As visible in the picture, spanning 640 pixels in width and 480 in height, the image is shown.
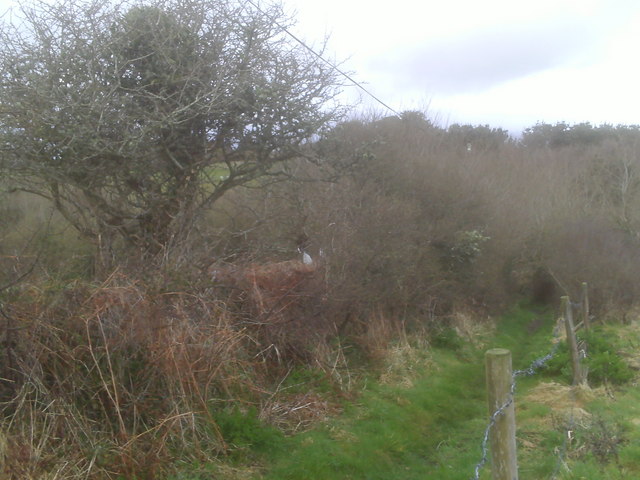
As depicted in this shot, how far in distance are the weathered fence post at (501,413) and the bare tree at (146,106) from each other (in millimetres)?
5672

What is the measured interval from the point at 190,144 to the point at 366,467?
541 cm

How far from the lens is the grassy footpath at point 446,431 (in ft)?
21.5

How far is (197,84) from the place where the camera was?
9492 millimetres

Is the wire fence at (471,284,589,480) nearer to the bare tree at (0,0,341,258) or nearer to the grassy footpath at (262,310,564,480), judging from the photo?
the grassy footpath at (262,310,564,480)

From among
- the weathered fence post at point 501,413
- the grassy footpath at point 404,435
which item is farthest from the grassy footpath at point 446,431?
the weathered fence post at point 501,413

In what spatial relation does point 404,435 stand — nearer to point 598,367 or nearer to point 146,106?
point 598,367

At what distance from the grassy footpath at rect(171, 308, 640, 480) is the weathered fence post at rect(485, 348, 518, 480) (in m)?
2.57

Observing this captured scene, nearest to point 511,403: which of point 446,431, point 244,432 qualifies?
point 244,432

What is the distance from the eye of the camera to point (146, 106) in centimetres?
928

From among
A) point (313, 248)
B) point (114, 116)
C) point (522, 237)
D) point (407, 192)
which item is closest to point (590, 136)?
point (522, 237)

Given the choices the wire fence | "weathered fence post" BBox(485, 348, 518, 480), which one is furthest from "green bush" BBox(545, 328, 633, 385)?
"weathered fence post" BBox(485, 348, 518, 480)

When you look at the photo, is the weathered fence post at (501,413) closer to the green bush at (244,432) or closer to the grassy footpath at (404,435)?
the grassy footpath at (404,435)

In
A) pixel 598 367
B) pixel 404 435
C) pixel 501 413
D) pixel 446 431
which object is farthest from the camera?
pixel 598 367

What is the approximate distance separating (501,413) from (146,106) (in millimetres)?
7019
